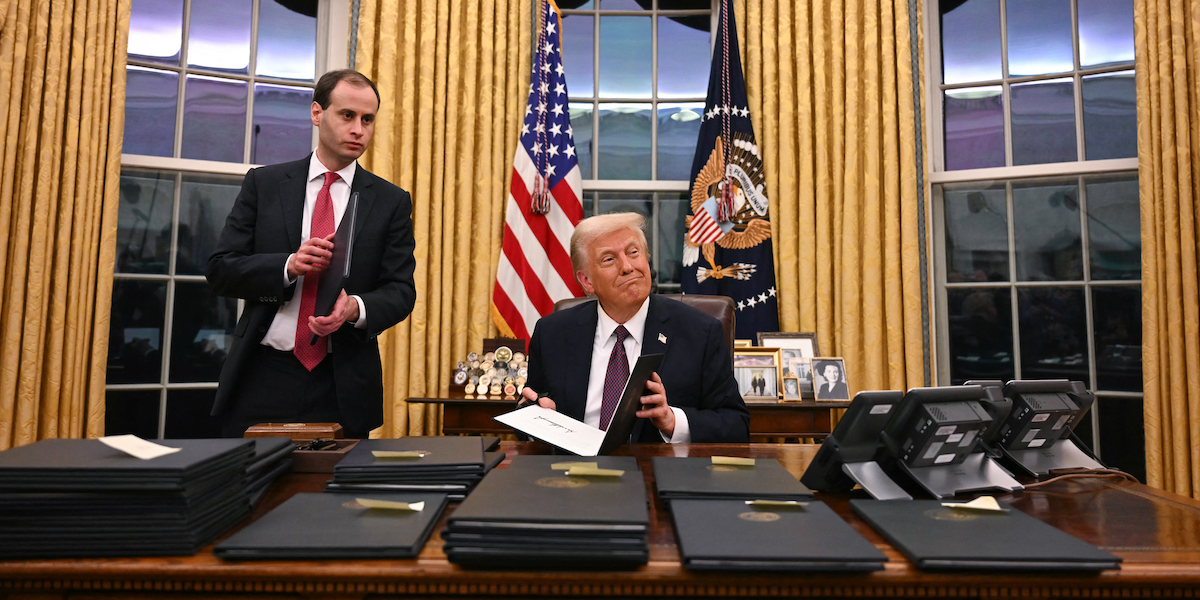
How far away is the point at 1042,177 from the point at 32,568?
386 cm

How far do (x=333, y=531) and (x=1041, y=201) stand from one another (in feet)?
11.9

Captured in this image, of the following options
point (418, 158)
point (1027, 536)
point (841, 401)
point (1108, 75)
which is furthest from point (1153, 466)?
point (418, 158)

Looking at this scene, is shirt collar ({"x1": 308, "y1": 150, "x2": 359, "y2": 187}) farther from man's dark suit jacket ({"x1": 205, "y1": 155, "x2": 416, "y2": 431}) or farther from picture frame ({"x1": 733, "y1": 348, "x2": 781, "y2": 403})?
picture frame ({"x1": 733, "y1": 348, "x2": 781, "y2": 403})

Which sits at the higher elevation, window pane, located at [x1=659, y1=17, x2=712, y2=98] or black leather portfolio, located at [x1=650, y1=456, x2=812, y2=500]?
window pane, located at [x1=659, y1=17, x2=712, y2=98]

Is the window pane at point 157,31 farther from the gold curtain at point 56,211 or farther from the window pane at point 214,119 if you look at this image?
the gold curtain at point 56,211

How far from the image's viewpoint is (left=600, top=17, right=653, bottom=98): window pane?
12.4ft

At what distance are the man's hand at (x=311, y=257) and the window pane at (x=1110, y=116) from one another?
344cm

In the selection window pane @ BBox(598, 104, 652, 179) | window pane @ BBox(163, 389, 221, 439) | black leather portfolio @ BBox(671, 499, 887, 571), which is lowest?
window pane @ BBox(163, 389, 221, 439)

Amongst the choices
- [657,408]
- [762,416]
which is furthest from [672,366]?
[762,416]

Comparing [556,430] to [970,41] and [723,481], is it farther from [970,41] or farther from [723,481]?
[970,41]

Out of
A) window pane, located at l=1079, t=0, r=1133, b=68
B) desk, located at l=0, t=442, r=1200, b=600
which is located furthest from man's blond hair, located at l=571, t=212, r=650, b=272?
window pane, located at l=1079, t=0, r=1133, b=68

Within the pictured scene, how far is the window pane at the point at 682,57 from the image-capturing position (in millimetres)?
3764

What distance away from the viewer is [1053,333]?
3.31 metres

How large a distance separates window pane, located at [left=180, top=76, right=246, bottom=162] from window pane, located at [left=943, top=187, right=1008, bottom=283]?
3.57 metres
